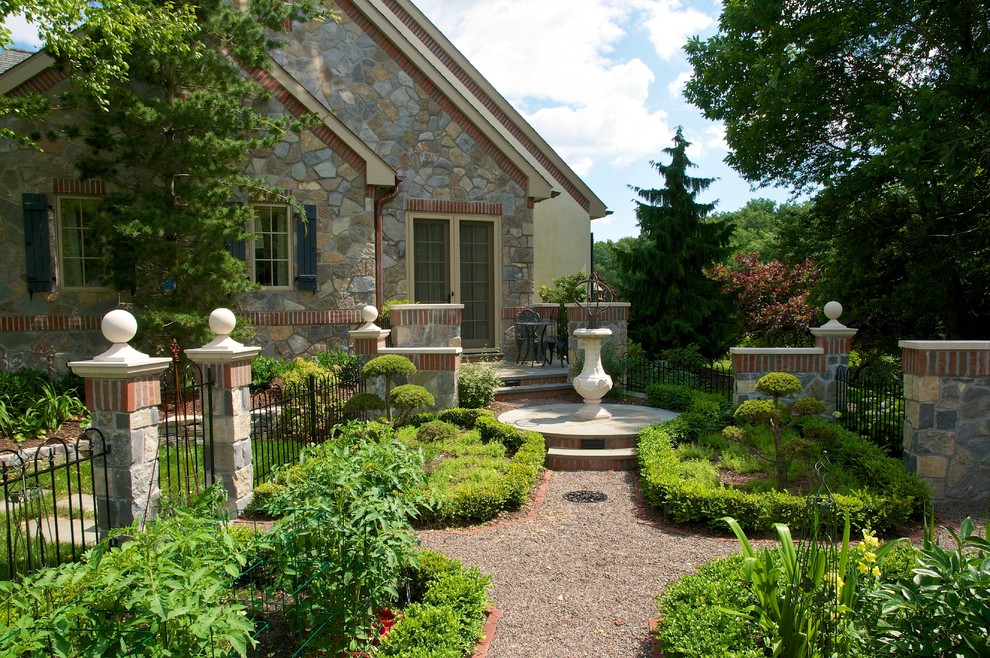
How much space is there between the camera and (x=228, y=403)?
5.77 meters

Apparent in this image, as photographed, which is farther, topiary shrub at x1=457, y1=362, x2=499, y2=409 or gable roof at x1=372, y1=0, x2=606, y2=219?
gable roof at x1=372, y1=0, x2=606, y2=219

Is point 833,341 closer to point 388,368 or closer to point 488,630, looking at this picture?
point 388,368

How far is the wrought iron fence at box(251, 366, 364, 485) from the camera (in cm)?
772

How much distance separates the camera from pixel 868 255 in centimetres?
1172

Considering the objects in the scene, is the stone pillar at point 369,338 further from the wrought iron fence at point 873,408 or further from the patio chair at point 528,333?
the wrought iron fence at point 873,408

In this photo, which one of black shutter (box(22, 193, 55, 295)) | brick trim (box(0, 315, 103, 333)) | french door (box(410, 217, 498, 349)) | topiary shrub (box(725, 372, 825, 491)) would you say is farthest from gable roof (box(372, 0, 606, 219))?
topiary shrub (box(725, 372, 825, 491))

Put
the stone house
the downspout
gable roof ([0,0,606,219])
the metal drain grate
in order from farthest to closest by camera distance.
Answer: the downspout → gable roof ([0,0,606,219]) → the stone house → the metal drain grate

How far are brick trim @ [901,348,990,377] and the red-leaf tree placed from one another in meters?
8.99

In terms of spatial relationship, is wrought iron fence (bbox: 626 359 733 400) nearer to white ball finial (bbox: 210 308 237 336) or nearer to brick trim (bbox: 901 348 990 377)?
brick trim (bbox: 901 348 990 377)

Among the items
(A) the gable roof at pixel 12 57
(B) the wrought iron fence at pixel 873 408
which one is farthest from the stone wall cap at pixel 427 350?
(A) the gable roof at pixel 12 57

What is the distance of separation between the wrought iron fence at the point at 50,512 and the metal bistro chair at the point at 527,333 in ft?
24.2

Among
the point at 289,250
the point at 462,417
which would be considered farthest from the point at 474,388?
the point at 289,250

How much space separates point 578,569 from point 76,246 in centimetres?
930

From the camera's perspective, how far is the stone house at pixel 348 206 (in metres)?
9.84
